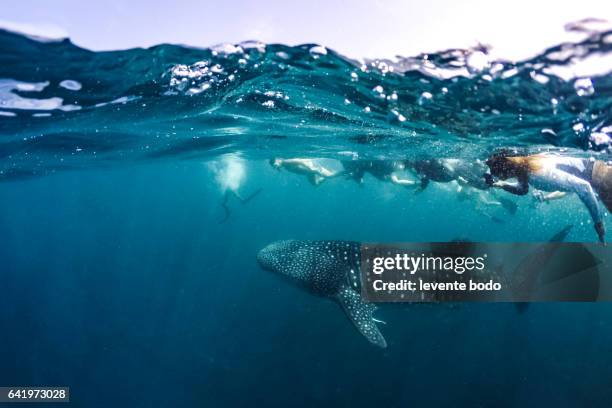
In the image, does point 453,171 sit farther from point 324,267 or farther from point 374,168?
point 324,267

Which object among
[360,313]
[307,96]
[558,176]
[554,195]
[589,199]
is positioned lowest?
[360,313]

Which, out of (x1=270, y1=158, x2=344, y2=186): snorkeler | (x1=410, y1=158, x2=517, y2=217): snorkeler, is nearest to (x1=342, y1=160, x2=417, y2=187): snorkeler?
(x1=270, y1=158, x2=344, y2=186): snorkeler

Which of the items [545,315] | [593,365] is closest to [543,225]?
[545,315]

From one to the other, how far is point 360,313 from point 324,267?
1.58 m

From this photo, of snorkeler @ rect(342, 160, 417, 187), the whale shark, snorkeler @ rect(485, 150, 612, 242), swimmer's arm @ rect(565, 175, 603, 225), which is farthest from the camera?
snorkeler @ rect(342, 160, 417, 187)

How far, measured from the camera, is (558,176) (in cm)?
1077

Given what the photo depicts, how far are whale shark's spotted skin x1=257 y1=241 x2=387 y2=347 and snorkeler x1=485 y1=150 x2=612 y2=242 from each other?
550cm

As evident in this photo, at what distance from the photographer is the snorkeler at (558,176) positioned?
1004 cm

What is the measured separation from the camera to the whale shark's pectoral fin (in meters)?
7.74

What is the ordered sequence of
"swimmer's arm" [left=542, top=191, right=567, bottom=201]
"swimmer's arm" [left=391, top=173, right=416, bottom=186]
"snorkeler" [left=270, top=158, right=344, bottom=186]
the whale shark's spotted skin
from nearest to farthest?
the whale shark's spotted skin → "swimmer's arm" [left=542, top=191, right=567, bottom=201] → "snorkeler" [left=270, top=158, right=344, bottom=186] → "swimmer's arm" [left=391, top=173, right=416, bottom=186]

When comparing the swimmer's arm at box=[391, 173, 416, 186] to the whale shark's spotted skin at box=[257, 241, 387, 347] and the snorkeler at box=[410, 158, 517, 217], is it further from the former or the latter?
the whale shark's spotted skin at box=[257, 241, 387, 347]

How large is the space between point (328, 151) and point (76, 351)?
16463 millimetres

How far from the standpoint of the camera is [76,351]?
19.3 meters

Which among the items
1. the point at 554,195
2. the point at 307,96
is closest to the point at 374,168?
the point at 554,195
